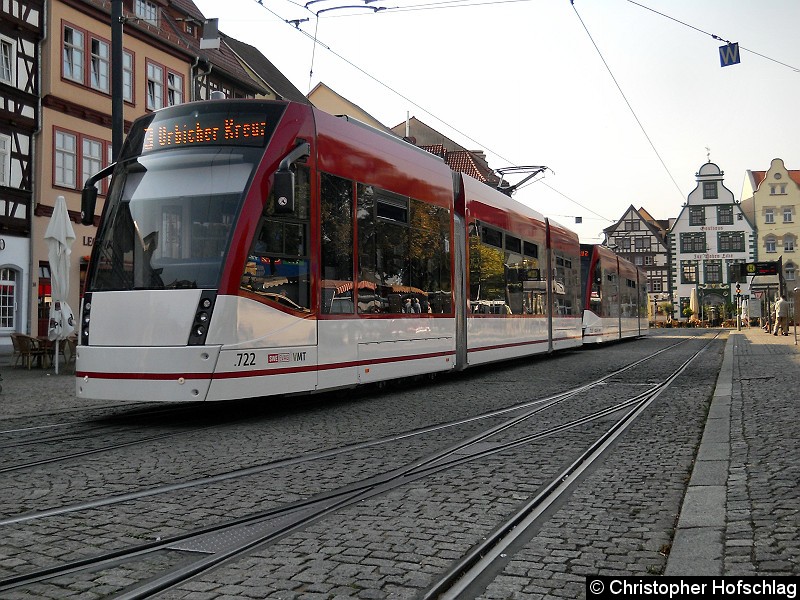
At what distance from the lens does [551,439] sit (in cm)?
783

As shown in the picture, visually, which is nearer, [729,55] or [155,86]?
[729,55]

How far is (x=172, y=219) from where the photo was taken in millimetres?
8773

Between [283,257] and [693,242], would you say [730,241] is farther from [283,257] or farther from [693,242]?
[283,257]

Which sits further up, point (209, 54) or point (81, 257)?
Result: point (209, 54)

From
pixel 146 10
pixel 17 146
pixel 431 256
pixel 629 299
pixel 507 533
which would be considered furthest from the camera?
pixel 629 299

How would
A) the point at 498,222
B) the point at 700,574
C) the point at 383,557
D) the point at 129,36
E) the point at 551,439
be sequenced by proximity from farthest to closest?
1. the point at 129,36
2. the point at 498,222
3. the point at 551,439
4. the point at 383,557
5. the point at 700,574

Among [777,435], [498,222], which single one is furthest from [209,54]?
[777,435]

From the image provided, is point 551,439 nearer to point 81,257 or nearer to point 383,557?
point 383,557

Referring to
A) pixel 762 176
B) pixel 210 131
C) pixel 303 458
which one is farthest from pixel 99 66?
pixel 762 176

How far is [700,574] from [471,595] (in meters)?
0.92

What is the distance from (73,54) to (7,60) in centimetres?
228

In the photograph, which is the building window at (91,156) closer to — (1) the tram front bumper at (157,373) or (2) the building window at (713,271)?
(1) the tram front bumper at (157,373)

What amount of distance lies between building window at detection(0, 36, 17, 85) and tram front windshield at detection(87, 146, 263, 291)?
17581mm

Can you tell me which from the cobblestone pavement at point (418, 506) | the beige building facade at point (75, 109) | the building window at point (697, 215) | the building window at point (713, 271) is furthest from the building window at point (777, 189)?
the cobblestone pavement at point (418, 506)
